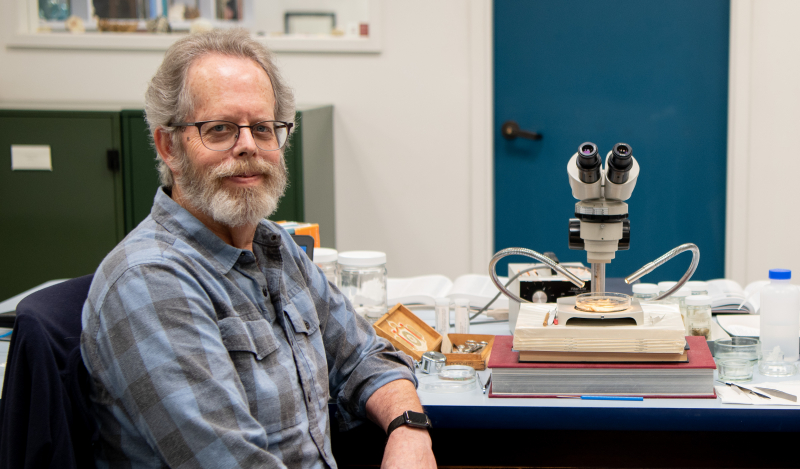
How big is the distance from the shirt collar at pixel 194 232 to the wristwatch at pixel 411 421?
374 mm

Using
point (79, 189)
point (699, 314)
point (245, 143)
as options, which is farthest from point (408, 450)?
point (79, 189)

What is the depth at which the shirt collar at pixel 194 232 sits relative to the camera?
3.65ft

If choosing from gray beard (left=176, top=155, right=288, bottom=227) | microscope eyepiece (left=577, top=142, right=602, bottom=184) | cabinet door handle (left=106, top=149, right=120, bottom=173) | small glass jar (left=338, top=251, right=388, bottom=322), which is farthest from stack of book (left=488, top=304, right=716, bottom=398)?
cabinet door handle (left=106, top=149, right=120, bottom=173)

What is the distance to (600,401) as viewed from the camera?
1.18 m

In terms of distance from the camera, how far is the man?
957 millimetres

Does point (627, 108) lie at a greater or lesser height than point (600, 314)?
greater

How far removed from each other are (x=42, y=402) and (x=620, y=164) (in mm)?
904

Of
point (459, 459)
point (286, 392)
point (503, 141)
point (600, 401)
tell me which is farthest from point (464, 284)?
point (503, 141)

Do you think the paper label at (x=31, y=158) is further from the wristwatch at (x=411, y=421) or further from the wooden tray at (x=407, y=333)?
the wristwatch at (x=411, y=421)

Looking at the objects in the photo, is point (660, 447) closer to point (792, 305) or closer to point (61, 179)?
point (792, 305)

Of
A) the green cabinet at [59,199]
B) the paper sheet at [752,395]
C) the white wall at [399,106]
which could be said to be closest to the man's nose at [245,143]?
the paper sheet at [752,395]

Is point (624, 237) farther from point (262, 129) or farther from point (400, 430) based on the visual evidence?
point (262, 129)

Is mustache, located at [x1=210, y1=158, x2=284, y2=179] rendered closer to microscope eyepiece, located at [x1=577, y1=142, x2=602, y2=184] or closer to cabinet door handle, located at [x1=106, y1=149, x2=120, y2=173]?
microscope eyepiece, located at [x1=577, y1=142, x2=602, y2=184]

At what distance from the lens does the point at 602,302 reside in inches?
49.3
